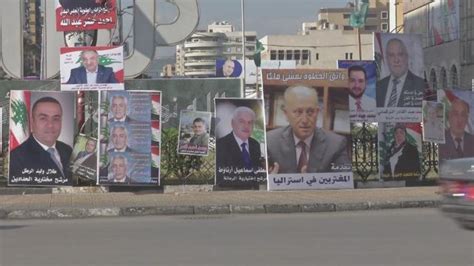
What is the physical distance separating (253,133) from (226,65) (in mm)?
64727

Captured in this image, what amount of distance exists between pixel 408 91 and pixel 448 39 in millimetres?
64954

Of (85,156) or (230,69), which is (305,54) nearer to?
(230,69)

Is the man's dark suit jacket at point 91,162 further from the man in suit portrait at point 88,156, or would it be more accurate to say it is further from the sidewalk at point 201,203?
the sidewalk at point 201,203

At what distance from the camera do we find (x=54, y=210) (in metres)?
14.1

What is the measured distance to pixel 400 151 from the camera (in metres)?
18.8

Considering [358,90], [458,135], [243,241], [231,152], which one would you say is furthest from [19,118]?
[458,135]

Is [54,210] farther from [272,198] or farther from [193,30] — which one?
[193,30]

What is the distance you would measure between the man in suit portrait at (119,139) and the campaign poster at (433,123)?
7390mm

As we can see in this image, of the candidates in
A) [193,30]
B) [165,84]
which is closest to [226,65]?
[165,84]

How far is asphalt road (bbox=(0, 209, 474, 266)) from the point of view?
8.84 m

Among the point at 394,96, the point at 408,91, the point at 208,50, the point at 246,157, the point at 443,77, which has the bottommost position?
the point at 246,157

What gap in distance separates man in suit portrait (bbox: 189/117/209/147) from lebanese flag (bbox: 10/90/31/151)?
12.5 feet

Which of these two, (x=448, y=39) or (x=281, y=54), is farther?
(x=281, y=54)

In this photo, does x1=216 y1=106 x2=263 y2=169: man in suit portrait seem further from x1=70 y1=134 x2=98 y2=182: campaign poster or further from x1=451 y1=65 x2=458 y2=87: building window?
x1=451 y1=65 x2=458 y2=87: building window
